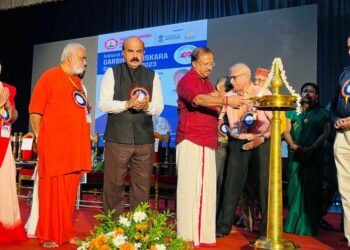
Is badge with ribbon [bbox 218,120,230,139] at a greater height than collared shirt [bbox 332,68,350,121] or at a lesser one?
lesser

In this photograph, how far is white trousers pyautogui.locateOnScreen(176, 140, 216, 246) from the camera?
2777 millimetres

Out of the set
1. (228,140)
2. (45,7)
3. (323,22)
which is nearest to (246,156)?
(228,140)

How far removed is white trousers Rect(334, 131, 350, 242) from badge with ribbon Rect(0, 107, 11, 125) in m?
2.06

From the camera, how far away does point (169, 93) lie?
714 centimetres

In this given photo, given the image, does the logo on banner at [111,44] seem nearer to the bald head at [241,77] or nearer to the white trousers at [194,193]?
the bald head at [241,77]

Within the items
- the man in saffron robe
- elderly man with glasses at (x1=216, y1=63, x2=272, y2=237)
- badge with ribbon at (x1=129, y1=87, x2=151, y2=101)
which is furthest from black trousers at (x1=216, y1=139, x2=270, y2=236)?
the man in saffron robe

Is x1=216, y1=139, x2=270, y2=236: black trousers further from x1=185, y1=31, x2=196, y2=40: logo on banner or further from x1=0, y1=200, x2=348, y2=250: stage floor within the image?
x1=185, y1=31, x2=196, y2=40: logo on banner

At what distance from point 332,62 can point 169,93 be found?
2.39m

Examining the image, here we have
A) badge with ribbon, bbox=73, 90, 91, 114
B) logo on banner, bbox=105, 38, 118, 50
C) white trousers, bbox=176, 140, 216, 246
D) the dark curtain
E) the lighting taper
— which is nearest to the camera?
the lighting taper

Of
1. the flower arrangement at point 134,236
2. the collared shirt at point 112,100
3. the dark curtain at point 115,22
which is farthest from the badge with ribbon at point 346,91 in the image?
the dark curtain at point 115,22

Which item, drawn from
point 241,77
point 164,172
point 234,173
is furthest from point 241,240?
point 164,172

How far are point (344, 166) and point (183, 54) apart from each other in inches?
180

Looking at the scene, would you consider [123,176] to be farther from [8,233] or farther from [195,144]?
[8,233]

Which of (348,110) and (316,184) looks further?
(316,184)
